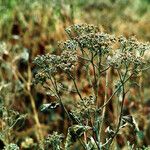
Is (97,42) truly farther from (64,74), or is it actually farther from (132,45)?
(64,74)

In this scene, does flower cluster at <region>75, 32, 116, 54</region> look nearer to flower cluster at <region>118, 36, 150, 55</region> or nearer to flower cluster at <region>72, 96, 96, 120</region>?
flower cluster at <region>118, 36, 150, 55</region>

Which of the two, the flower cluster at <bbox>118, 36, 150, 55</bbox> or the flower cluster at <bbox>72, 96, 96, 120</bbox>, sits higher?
the flower cluster at <bbox>118, 36, 150, 55</bbox>

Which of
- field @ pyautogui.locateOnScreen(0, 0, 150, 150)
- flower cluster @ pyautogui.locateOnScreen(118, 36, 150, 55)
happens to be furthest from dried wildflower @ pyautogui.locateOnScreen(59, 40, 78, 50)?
flower cluster @ pyautogui.locateOnScreen(118, 36, 150, 55)

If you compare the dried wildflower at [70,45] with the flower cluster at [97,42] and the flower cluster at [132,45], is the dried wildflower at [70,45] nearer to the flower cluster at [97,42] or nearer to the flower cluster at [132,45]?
the flower cluster at [97,42]

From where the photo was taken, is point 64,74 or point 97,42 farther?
point 64,74

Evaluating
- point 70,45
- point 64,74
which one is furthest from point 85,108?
point 64,74

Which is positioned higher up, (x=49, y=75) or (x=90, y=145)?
(x=49, y=75)

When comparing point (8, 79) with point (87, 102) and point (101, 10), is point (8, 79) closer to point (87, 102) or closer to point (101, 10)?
point (101, 10)

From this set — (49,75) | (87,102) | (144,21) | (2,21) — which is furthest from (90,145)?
(144,21)

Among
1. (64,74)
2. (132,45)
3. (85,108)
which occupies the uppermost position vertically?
(132,45)
